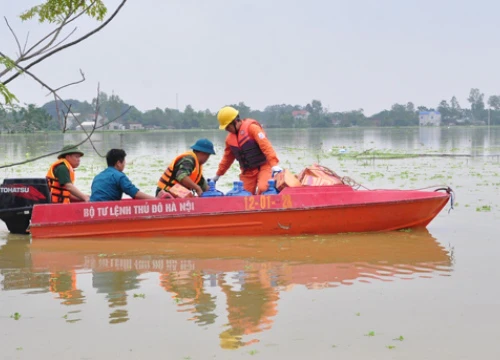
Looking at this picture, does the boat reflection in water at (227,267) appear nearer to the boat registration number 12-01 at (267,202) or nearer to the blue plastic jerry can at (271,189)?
the boat registration number 12-01 at (267,202)

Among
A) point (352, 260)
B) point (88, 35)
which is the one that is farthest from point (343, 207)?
point (88, 35)

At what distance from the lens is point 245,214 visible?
9.22 m

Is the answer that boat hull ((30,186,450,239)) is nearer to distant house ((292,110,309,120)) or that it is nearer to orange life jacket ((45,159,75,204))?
orange life jacket ((45,159,75,204))

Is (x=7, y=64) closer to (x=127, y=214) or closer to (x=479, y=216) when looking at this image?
(x=127, y=214)

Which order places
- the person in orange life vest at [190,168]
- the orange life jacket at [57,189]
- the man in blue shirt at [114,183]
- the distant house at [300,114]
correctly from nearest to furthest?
the man in blue shirt at [114,183], the person in orange life vest at [190,168], the orange life jacket at [57,189], the distant house at [300,114]

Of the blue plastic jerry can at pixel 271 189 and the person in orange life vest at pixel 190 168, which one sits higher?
the person in orange life vest at pixel 190 168

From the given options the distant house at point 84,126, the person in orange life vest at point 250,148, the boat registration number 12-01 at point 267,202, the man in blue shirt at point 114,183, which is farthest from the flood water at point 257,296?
the person in orange life vest at point 250,148

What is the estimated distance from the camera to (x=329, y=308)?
6020mm

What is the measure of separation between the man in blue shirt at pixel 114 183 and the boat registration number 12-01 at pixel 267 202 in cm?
120

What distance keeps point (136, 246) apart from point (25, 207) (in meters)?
1.71

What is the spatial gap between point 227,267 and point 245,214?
154cm

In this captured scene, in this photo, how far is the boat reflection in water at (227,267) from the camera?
620 cm

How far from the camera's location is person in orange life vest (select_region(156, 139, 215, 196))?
9273mm

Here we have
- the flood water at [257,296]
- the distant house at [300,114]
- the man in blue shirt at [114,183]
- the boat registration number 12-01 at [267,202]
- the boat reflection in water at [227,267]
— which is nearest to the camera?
the flood water at [257,296]
